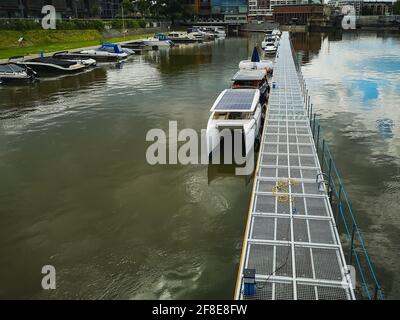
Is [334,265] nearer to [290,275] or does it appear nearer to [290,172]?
[290,275]

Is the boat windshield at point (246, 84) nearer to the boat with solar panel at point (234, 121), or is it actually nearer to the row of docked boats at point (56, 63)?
the boat with solar panel at point (234, 121)

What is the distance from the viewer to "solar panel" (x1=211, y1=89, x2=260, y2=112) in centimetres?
2671

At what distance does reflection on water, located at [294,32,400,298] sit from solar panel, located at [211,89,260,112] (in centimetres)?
666

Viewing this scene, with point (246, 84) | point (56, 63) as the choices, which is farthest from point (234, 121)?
point (56, 63)

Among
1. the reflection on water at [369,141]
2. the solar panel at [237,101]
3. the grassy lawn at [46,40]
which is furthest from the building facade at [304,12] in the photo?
the solar panel at [237,101]

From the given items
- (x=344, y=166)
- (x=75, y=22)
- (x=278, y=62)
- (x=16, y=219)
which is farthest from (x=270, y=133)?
(x=75, y=22)

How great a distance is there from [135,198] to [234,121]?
30.1 ft

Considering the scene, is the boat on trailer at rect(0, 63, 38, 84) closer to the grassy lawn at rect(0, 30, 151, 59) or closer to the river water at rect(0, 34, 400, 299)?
the river water at rect(0, 34, 400, 299)

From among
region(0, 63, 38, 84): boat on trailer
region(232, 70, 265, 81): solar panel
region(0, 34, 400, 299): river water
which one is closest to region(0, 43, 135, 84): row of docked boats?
region(0, 63, 38, 84): boat on trailer

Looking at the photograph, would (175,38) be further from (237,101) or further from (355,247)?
(355,247)

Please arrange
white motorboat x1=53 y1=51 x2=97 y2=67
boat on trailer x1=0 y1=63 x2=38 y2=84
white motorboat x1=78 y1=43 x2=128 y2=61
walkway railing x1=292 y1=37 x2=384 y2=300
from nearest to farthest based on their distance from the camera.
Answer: walkway railing x1=292 y1=37 x2=384 y2=300
boat on trailer x1=0 y1=63 x2=38 y2=84
white motorboat x1=53 y1=51 x2=97 y2=67
white motorboat x1=78 y1=43 x2=128 y2=61

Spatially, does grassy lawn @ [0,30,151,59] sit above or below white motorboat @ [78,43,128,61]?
above

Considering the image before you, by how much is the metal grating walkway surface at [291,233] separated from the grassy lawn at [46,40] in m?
60.7

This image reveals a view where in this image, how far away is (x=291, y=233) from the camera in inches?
567
